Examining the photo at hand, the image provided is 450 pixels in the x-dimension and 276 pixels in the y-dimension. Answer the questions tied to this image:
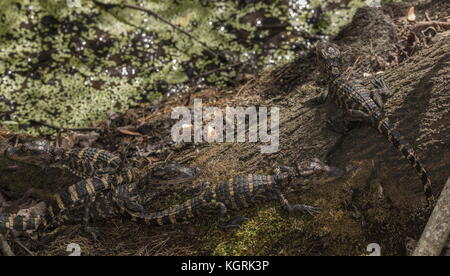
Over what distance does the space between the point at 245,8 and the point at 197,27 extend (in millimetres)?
830

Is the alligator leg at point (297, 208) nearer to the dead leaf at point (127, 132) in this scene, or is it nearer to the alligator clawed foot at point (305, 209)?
the alligator clawed foot at point (305, 209)

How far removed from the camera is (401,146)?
374cm

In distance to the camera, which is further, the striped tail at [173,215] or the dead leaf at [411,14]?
the dead leaf at [411,14]

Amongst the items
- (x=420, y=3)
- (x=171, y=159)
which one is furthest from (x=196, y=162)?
(x=420, y=3)

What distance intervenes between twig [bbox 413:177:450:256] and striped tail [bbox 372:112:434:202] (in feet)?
0.82

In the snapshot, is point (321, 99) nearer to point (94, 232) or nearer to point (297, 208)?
point (297, 208)

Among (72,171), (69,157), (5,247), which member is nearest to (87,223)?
(5,247)

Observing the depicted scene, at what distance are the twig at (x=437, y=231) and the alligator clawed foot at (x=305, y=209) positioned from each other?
0.84m

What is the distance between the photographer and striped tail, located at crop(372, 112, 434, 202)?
3.59 meters

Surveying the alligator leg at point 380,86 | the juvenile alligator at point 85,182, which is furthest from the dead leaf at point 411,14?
the juvenile alligator at point 85,182

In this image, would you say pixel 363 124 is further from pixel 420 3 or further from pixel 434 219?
pixel 420 3

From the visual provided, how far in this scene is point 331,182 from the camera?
3955 millimetres

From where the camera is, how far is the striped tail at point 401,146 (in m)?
3.59
